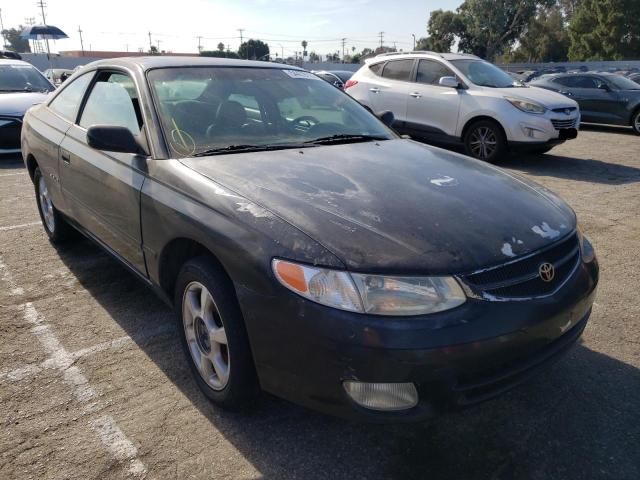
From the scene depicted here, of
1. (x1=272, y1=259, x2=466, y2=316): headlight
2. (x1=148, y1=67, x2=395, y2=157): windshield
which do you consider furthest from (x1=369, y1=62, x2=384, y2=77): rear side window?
(x1=272, y1=259, x2=466, y2=316): headlight

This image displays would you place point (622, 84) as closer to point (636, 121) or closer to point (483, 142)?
point (636, 121)

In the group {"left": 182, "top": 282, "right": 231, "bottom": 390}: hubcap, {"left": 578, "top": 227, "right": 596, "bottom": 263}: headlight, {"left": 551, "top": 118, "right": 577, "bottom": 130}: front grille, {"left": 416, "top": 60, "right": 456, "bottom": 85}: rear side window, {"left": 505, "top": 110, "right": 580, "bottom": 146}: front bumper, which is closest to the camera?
{"left": 182, "top": 282, "right": 231, "bottom": 390}: hubcap

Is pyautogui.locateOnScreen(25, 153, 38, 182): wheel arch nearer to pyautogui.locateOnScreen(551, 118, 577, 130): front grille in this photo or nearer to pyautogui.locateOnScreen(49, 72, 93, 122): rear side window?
pyautogui.locateOnScreen(49, 72, 93, 122): rear side window

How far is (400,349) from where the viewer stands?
174 cm

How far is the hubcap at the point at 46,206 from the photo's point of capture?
14.3 feet

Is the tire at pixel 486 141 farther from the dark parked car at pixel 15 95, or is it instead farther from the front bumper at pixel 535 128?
the dark parked car at pixel 15 95

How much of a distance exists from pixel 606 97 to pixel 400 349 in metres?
13.3

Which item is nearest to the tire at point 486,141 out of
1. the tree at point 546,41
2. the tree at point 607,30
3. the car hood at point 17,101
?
the car hood at point 17,101

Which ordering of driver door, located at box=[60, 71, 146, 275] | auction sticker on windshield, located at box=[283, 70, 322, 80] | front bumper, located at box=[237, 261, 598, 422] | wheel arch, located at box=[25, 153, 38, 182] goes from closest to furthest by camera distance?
1. front bumper, located at box=[237, 261, 598, 422]
2. driver door, located at box=[60, 71, 146, 275]
3. auction sticker on windshield, located at box=[283, 70, 322, 80]
4. wheel arch, located at box=[25, 153, 38, 182]

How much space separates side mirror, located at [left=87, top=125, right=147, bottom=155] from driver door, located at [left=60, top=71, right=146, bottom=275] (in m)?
0.07

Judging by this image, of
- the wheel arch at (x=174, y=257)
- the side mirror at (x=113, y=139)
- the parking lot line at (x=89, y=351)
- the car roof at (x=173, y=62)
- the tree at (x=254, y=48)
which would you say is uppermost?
the tree at (x=254, y=48)

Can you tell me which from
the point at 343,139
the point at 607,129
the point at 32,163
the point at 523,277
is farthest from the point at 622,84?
the point at 32,163

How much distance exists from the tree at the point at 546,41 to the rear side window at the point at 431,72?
188 feet

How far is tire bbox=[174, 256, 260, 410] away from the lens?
6.95 feet
